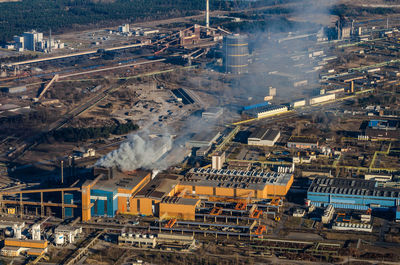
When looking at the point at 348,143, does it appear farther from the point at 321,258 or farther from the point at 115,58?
the point at 115,58

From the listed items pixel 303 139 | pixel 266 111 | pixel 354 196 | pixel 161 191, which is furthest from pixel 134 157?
pixel 266 111

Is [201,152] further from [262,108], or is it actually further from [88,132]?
[262,108]

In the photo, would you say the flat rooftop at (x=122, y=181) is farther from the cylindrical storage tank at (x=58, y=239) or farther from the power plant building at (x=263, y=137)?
the power plant building at (x=263, y=137)

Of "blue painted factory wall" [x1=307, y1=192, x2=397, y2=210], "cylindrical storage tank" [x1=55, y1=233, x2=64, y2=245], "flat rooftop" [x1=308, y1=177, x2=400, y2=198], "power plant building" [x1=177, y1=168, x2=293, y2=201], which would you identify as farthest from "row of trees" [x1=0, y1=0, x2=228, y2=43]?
"cylindrical storage tank" [x1=55, y1=233, x2=64, y2=245]

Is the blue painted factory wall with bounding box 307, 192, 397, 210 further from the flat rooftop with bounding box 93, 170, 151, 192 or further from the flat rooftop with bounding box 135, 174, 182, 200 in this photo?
the flat rooftop with bounding box 93, 170, 151, 192

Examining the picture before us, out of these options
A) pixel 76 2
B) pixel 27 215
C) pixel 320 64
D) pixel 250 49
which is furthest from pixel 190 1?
pixel 27 215

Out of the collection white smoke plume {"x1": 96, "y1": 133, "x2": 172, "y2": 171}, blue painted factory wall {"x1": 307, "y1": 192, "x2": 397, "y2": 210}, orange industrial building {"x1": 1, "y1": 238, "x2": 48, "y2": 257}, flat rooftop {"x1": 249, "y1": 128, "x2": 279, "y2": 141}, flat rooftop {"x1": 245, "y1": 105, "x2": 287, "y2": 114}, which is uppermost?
white smoke plume {"x1": 96, "y1": 133, "x2": 172, "y2": 171}
